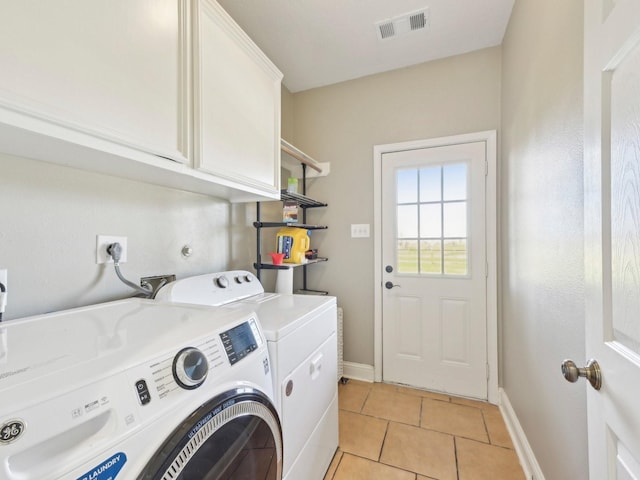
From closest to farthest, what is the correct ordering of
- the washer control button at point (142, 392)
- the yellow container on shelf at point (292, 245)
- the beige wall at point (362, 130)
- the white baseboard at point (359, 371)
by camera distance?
the washer control button at point (142, 392)
the yellow container on shelf at point (292, 245)
the beige wall at point (362, 130)
the white baseboard at point (359, 371)

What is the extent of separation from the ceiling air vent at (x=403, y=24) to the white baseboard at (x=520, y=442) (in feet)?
8.11

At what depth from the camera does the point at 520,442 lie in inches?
60.1

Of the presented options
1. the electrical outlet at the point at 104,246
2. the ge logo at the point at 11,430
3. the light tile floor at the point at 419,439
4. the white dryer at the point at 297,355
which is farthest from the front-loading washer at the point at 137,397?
the light tile floor at the point at 419,439

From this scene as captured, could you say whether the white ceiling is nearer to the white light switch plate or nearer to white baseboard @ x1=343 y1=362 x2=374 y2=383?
the white light switch plate

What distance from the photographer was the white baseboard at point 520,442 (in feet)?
4.36

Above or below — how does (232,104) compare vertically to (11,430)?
above

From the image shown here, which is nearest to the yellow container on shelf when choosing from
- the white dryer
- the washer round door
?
the white dryer

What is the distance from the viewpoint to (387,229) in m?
2.29

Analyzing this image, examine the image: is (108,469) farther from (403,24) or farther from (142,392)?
(403,24)

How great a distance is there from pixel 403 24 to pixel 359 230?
143 centimetres

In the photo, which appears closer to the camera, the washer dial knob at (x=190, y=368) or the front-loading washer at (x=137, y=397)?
the front-loading washer at (x=137, y=397)

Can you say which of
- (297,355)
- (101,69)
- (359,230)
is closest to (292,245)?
(359,230)

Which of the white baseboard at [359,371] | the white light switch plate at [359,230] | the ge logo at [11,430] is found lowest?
the white baseboard at [359,371]

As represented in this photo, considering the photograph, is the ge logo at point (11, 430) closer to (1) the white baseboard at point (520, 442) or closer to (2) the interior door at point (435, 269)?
(1) the white baseboard at point (520, 442)
